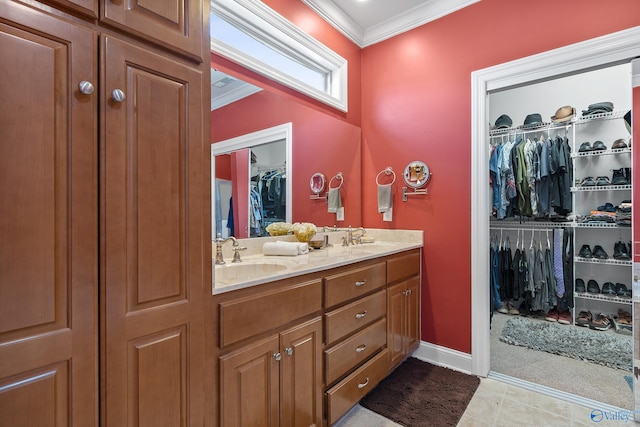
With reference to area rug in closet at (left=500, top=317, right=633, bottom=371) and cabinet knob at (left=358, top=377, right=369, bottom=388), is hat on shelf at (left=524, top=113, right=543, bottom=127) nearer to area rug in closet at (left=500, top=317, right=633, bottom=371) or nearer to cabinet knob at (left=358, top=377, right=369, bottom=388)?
area rug in closet at (left=500, top=317, right=633, bottom=371)

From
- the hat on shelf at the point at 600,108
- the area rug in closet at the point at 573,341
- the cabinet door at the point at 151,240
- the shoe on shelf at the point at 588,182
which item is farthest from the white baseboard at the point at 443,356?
the hat on shelf at the point at 600,108

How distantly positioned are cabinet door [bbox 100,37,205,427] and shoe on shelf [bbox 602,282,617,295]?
375cm

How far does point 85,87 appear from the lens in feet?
2.50

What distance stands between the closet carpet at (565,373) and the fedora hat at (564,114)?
2326mm

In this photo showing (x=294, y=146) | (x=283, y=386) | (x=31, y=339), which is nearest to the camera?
(x=31, y=339)

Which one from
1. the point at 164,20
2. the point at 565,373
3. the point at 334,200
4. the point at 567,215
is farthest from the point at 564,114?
the point at 164,20

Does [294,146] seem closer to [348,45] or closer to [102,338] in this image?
[348,45]

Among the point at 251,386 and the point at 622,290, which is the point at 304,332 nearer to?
the point at 251,386

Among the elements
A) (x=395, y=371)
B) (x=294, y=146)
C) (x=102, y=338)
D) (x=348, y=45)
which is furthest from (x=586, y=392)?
(x=348, y=45)

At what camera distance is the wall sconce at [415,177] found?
8.11 feet

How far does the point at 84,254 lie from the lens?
2.54 ft

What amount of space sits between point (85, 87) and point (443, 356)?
8.59 ft

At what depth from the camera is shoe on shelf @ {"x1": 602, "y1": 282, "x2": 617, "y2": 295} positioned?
301cm

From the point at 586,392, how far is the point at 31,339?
9.23 feet
